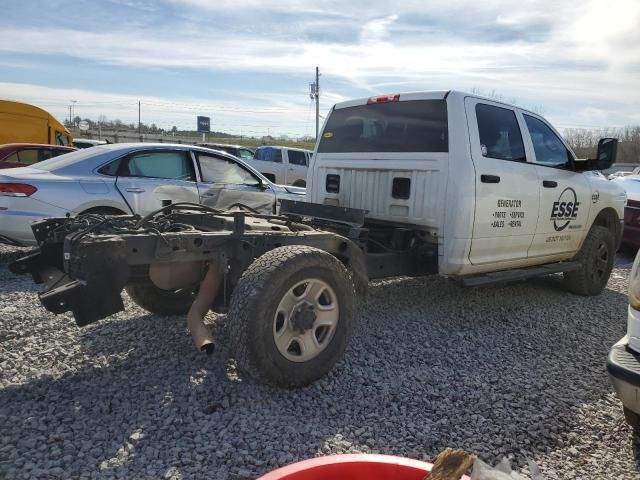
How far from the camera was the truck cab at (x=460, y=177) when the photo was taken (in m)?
4.55

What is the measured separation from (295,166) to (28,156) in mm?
9702

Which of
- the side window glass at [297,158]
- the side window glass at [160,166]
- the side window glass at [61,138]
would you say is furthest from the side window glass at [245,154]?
the side window glass at [160,166]

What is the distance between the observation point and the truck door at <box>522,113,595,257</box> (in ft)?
17.7

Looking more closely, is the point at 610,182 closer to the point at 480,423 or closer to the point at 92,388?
the point at 480,423

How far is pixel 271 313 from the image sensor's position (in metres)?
3.16

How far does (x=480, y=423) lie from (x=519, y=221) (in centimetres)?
260

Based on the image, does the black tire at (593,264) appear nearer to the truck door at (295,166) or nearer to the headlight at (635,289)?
the headlight at (635,289)

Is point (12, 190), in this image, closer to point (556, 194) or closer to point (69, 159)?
point (69, 159)

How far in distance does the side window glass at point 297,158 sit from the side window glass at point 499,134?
13510 mm

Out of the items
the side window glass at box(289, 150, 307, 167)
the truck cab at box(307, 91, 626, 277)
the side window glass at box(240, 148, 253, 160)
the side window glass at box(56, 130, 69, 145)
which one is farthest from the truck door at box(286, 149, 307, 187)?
the truck cab at box(307, 91, 626, 277)

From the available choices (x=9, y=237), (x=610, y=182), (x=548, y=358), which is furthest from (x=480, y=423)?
(x=9, y=237)

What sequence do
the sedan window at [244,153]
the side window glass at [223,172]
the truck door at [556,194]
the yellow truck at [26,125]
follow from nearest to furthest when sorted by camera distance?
the truck door at [556,194] < the side window glass at [223,172] < the yellow truck at [26,125] < the sedan window at [244,153]

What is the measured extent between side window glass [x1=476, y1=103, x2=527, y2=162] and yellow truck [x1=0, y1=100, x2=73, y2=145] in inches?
512

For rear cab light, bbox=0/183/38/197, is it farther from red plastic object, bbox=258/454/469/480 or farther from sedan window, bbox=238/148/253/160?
sedan window, bbox=238/148/253/160
